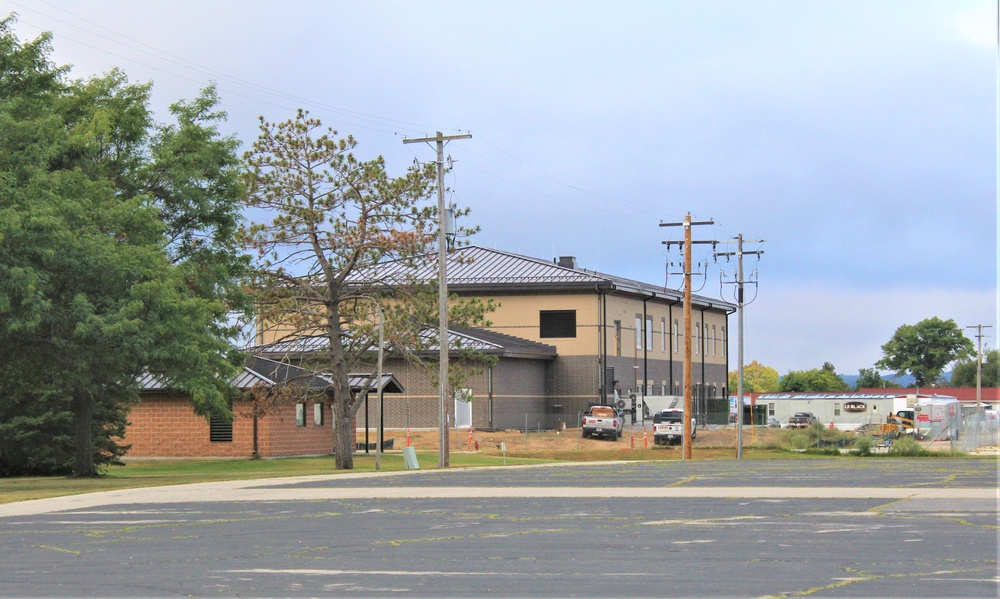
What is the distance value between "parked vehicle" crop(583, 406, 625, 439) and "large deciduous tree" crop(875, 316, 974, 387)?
108m

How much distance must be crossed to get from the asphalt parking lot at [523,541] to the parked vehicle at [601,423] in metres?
39.3

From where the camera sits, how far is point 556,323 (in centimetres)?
7738

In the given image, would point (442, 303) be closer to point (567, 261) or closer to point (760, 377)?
point (567, 261)

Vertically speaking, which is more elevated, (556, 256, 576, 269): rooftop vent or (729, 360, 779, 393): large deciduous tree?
(556, 256, 576, 269): rooftop vent

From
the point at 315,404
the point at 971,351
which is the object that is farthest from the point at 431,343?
the point at 971,351

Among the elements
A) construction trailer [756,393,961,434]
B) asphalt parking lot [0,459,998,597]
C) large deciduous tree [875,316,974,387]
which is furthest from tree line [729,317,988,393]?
asphalt parking lot [0,459,998,597]

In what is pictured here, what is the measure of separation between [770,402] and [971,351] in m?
74.8

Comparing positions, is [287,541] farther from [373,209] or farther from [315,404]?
[315,404]

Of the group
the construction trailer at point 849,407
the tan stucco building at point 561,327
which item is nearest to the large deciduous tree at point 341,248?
the tan stucco building at point 561,327

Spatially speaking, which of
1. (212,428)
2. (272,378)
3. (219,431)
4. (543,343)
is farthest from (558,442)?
(212,428)

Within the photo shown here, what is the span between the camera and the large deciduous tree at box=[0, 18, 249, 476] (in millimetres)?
31562

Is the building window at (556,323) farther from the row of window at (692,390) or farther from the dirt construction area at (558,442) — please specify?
the row of window at (692,390)

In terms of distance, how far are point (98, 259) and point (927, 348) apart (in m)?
150

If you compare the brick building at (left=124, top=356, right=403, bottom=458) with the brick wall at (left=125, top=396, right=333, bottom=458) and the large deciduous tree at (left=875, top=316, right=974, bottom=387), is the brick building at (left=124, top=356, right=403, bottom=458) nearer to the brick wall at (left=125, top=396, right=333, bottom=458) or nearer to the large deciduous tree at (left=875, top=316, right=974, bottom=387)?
the brick wall at (left=125, top=396, right=333, bottom=458)
